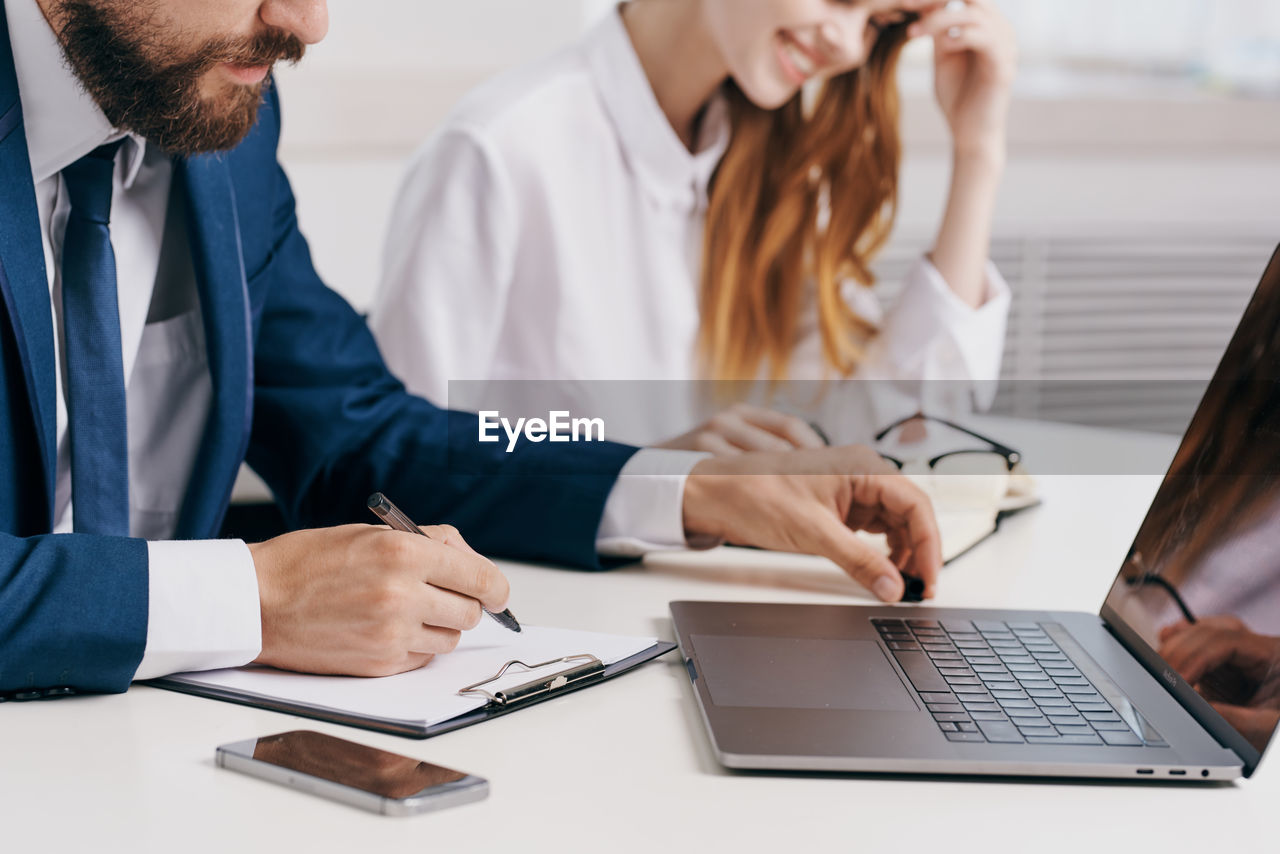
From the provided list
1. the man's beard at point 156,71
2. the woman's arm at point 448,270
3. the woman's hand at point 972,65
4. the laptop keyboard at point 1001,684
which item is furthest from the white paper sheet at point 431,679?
the woman's hand at point 972,65

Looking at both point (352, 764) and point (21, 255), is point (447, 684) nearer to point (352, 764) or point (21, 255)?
point (352, 764)

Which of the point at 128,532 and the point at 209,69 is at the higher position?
the point at 209,69

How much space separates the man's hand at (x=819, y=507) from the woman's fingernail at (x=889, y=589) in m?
0.02

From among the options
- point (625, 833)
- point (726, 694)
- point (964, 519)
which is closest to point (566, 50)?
point (964, 519)

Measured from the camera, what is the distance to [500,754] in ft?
2.05

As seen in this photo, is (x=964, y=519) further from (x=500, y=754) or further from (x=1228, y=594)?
(x=500, y=754)

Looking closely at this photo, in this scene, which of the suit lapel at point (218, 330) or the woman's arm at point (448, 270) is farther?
the woman's arm at point (448, 270)

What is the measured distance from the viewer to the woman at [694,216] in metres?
1.54

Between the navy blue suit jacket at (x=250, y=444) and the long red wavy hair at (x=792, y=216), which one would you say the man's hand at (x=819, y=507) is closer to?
the navy blue suit jacket at (x=250, y=444)

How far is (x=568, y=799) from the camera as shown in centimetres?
58

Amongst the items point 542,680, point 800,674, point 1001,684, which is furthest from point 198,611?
point 1001,684

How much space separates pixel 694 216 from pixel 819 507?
2.54 ft

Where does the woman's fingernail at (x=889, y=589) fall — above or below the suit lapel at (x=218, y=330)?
below

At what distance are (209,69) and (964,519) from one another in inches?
26.4
